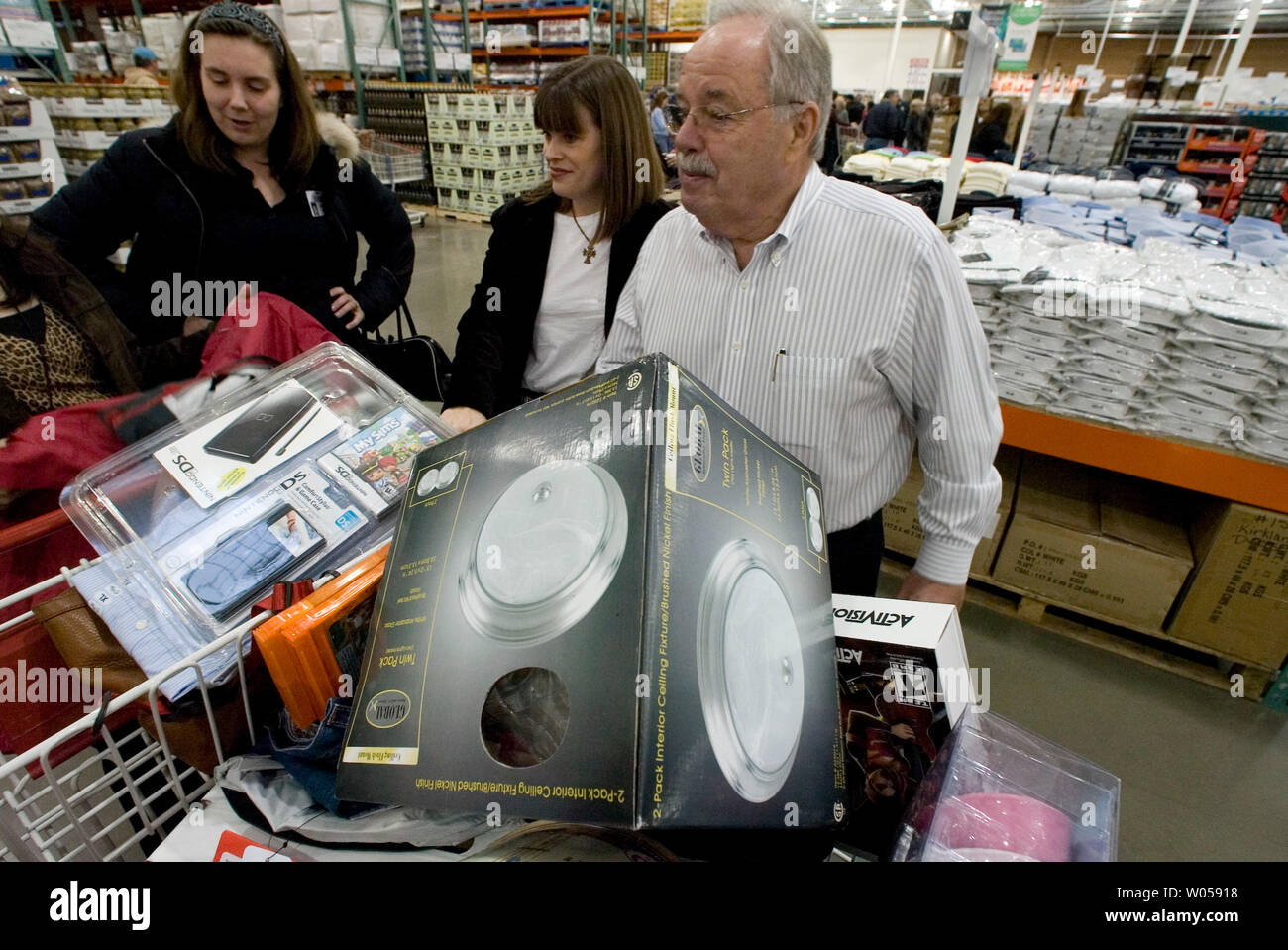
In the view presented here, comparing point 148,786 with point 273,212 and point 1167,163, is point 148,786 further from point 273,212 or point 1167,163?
point 1167,163

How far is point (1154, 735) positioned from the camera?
2186 mm

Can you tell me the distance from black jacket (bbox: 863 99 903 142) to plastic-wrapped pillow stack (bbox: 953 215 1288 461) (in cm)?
937

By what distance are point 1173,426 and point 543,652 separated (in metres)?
2.57

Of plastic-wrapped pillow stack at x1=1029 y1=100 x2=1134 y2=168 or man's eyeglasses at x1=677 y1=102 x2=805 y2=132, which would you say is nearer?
man's eyeglasses at x1=677 y1=102 x2=805 y2=132

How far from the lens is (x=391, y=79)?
9.17 m

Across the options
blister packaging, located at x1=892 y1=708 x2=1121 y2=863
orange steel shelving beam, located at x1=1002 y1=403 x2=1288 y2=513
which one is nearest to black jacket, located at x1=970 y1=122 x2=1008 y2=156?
orange steel shelving beam, located at x1=1002 y1=403 x2=1288 y2=513

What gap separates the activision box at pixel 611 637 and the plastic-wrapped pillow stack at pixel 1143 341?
2054 mm

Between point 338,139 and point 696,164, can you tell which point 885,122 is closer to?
point 338,139

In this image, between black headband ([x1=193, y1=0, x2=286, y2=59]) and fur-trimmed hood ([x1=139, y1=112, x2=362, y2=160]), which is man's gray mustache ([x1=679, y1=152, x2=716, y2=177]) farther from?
fur-trimmed hood ([x1=139, y1=112, x2=362, y2=160])

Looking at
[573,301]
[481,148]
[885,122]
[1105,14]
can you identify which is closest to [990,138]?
[885,122]

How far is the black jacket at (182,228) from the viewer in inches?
73.2

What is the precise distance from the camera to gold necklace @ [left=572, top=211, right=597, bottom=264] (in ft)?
5.77

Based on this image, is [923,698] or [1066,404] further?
[1066,404]
